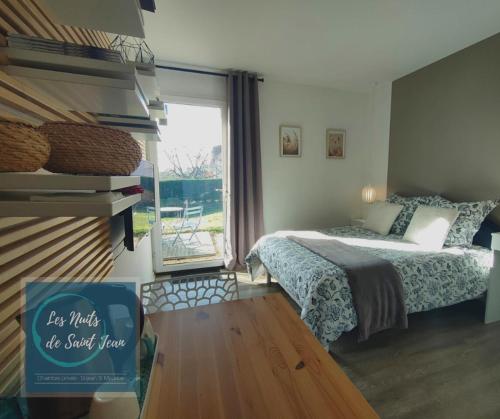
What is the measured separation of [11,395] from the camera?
0.53 meters

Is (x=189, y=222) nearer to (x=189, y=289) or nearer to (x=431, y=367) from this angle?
(x=189, y=289)

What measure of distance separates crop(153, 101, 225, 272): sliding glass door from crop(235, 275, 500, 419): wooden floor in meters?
2.18

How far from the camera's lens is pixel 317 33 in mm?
2330

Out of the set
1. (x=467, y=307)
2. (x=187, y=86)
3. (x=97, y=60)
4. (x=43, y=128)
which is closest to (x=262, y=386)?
(x=43, y=128)

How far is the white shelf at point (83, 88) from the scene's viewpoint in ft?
1.95

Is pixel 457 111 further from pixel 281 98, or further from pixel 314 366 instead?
pixel 314 366

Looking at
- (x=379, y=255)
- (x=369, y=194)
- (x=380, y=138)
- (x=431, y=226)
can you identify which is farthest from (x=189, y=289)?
(x=380, y=138)

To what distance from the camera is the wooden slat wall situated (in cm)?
56

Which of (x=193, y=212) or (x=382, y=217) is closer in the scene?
(x=382, y=217)

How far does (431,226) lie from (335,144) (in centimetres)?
185

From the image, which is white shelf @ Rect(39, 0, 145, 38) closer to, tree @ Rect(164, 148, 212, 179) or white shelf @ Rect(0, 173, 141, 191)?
white shelf @ Rect(0, 173, 141, 191)

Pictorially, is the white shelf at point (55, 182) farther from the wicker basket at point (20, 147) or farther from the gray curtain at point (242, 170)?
the gray curtain at point (242, 170)

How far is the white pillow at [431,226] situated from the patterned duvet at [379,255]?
0.13 m

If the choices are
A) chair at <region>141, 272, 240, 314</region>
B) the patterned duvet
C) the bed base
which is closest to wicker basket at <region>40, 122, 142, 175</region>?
chair at <region>141, 272, 240, 314</region>
